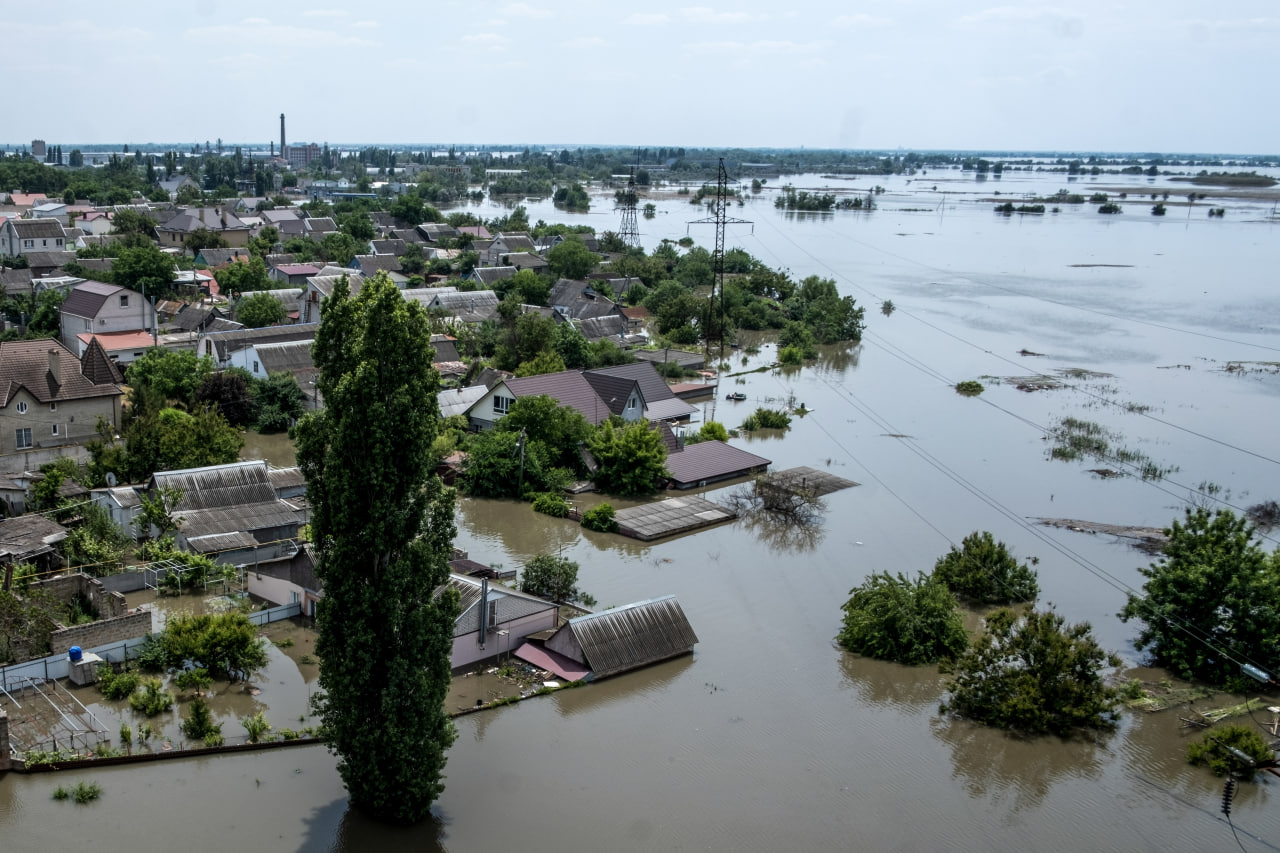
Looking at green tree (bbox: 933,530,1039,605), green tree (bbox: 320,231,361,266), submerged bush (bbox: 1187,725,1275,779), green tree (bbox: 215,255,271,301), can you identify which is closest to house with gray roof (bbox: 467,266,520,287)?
green tree (bbox: 320,231,361,266)

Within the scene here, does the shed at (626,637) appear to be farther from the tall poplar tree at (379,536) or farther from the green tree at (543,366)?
the green tree at (543,366)

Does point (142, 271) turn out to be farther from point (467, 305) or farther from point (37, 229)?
point (37, 229)

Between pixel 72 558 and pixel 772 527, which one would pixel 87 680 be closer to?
pixel 72 558

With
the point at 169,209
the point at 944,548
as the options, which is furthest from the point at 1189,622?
the point at 169,209

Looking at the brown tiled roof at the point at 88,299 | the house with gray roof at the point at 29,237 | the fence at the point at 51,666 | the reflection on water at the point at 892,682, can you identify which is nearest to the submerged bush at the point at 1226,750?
the reflection on water at the point at 892,682

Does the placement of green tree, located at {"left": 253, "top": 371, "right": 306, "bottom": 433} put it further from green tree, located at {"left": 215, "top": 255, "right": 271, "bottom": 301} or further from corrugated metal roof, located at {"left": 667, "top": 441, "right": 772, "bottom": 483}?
green tree, located at {"left": 215, "top": 255, "right": 271, "bottom": 301}

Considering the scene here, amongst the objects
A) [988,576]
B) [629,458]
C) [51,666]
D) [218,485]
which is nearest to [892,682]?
[988,576]
